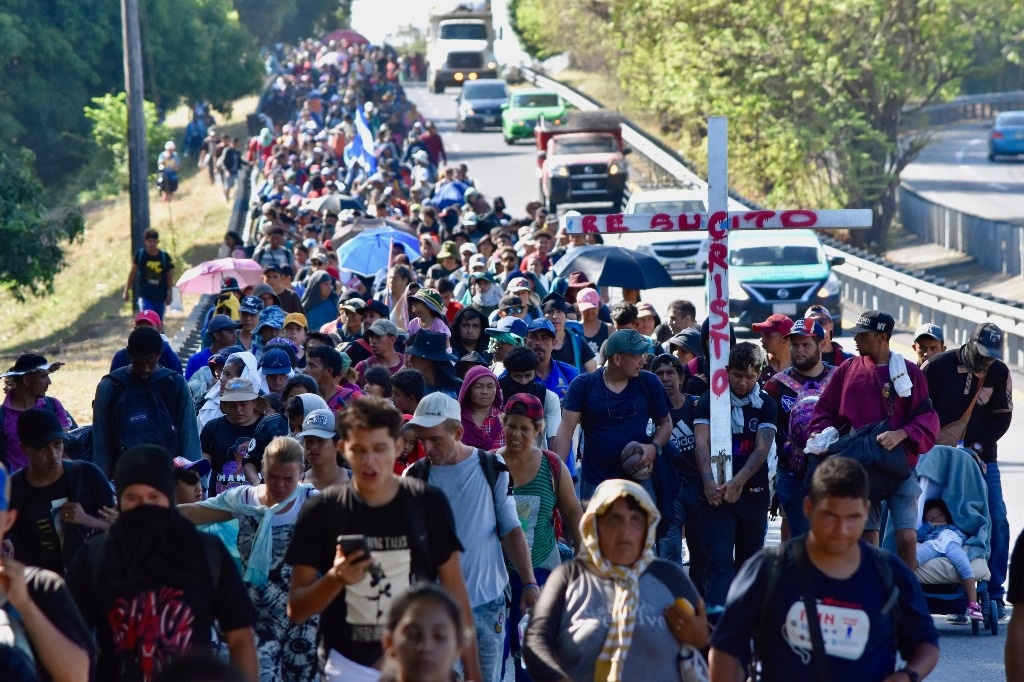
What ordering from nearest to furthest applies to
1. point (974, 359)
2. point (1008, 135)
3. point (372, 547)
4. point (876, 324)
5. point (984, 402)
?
point (372, 547) < point (876, 324) < point (974, 359) < point (984, 402) < point (1008, 135)

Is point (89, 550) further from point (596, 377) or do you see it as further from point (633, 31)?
point (633, 31)

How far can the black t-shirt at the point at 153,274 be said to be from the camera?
20578mm

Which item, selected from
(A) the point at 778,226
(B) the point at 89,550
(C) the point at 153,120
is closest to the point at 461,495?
(B) the point at 89,550

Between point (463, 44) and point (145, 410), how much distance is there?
200ft

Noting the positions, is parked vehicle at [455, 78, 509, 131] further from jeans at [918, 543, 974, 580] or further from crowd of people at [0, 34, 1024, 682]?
jeans at [918, 543, 974, 580]

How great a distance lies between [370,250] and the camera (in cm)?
2016

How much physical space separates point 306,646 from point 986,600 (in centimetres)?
505

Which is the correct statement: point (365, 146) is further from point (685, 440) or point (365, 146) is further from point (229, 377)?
point (685, 440)

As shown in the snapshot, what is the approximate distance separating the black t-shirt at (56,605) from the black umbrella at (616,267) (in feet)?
36.3

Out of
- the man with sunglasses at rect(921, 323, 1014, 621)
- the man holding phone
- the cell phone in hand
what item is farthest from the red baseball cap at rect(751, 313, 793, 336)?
the cell phone in hand

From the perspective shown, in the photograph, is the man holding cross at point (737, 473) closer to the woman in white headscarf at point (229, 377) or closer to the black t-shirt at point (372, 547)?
the woman in white headscarf at point (229, 377)

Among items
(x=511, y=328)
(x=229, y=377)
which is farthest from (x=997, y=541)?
(x=229, y=377)

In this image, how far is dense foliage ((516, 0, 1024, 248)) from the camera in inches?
1615

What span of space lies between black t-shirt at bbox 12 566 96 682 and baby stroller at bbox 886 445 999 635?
653 cm
